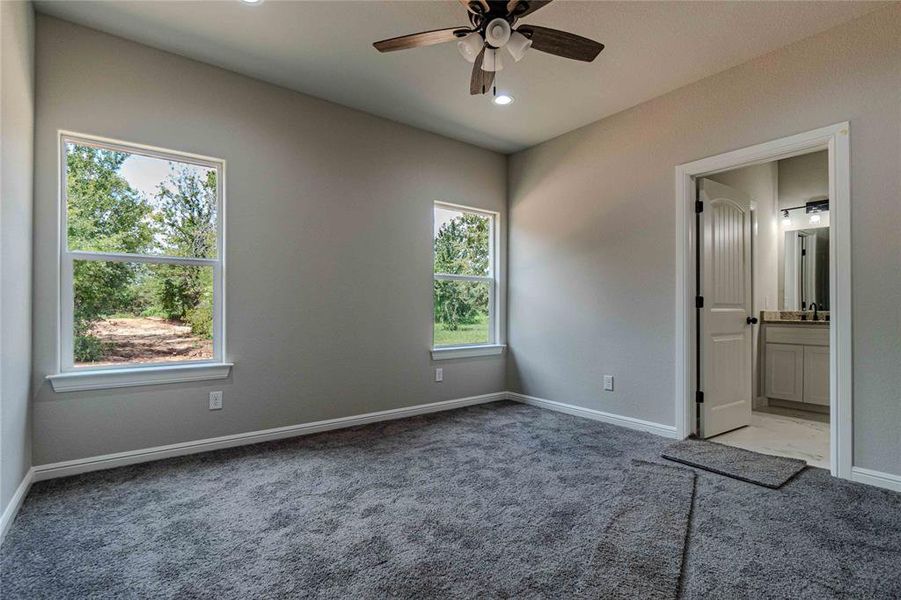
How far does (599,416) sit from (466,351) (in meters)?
1.41

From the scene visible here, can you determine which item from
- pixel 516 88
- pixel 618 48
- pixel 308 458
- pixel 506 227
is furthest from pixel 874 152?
pixel 308 458

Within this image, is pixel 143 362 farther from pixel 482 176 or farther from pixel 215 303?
pixel 482 176

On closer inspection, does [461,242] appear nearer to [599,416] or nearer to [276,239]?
[276,239]

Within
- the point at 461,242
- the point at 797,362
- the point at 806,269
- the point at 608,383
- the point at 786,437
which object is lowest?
the point at 786,437

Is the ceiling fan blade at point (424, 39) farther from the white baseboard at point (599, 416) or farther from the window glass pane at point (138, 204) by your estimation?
the white baseboard at point (599, 416)

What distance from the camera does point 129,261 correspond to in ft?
9.59

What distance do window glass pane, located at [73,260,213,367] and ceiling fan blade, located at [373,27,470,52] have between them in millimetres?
2042

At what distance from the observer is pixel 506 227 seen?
5.01 meters

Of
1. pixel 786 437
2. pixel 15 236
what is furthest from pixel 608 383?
pixel 15 236

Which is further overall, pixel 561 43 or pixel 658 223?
pixel 658 223

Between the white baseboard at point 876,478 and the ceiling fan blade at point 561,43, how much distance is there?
277 centimetres

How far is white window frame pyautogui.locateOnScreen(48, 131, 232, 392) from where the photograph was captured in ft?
8.89

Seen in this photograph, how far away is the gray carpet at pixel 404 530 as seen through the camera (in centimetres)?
169

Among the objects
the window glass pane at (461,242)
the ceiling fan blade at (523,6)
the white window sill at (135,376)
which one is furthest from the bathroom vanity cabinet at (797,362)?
the white window sill at (135,376)
